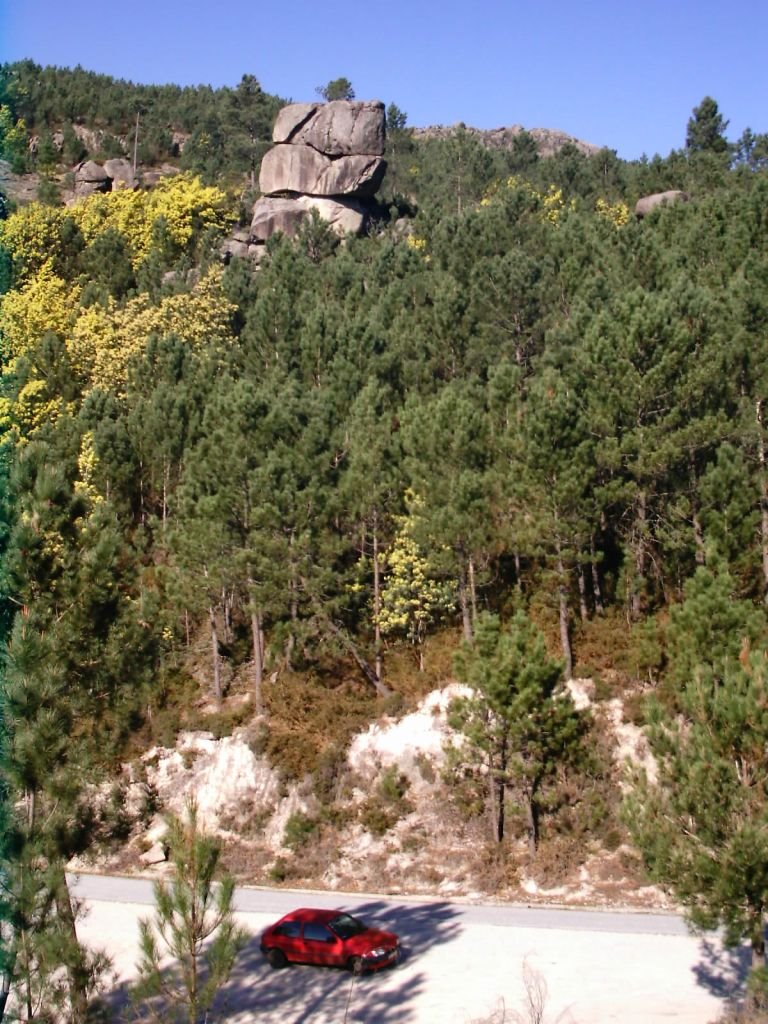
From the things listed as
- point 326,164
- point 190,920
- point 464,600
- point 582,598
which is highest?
point 326,164

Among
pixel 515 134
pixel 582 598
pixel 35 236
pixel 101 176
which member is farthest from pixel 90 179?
pixel 515 134

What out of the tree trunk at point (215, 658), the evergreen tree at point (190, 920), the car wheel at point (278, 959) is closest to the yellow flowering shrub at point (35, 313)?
the tree trunk at point (215, 658)

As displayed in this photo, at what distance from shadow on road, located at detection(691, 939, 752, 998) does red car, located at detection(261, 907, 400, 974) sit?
225 inches

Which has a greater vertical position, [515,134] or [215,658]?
[515,134]

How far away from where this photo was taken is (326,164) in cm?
6694

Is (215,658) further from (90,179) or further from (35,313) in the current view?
(90,179)

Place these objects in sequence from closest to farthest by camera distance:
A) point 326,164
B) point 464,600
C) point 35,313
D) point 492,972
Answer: point 492,972
point 464,600
point 35,313
point 326,164

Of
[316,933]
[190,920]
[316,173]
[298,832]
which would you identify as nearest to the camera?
[190,920]

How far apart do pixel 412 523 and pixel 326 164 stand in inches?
1873

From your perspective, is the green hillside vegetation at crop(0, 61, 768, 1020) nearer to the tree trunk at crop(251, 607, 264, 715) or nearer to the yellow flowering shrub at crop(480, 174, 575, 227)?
the tree trunk at crop(251, 607, 264, 715)

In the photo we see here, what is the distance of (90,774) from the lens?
1312cm

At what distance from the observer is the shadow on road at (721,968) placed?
1694 cm

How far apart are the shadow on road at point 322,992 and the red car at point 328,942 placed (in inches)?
8.5

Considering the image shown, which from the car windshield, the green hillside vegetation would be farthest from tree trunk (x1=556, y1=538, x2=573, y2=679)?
the car windshield
